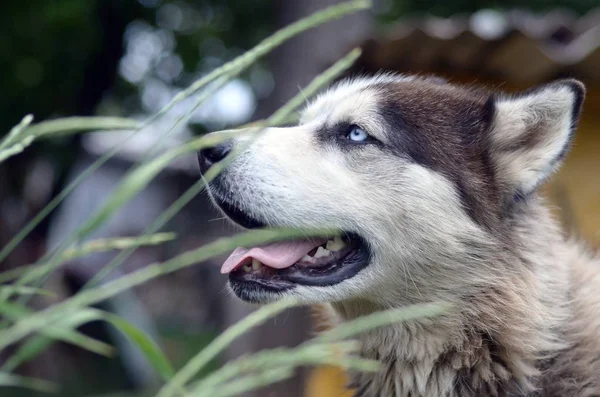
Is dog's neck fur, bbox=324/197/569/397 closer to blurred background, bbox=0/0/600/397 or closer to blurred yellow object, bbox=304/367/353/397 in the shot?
blurred background, bbox=0/0/600/397

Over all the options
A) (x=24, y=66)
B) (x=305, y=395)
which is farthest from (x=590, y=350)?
(x=24, y=66)

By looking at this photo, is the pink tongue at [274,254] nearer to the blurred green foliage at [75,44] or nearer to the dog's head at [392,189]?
the dog's head at [392,189]

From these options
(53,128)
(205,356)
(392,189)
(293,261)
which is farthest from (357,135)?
(205,356)

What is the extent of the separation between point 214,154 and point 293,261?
0.52 metres

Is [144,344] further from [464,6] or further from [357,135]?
[464,6]

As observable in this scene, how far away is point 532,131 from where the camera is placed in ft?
9.75

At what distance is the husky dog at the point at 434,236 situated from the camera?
2816mm

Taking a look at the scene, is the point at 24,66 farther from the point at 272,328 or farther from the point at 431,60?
the point at 431,60

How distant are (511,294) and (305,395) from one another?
3.47m

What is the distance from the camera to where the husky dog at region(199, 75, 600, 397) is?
282 centimetres

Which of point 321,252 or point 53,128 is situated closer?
point 53,128

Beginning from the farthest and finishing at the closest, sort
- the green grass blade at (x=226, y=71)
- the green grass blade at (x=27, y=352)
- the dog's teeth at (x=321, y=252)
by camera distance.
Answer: the dog's teeth at (x=321, y=252), the green grass blade at (x=226, y=71), the green grass blade at (x=27, y=352)

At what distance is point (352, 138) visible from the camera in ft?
10.1

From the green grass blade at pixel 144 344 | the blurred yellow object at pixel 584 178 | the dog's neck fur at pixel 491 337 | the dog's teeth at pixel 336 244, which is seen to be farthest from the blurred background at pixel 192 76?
the dog's teeth at pixel 336 244
